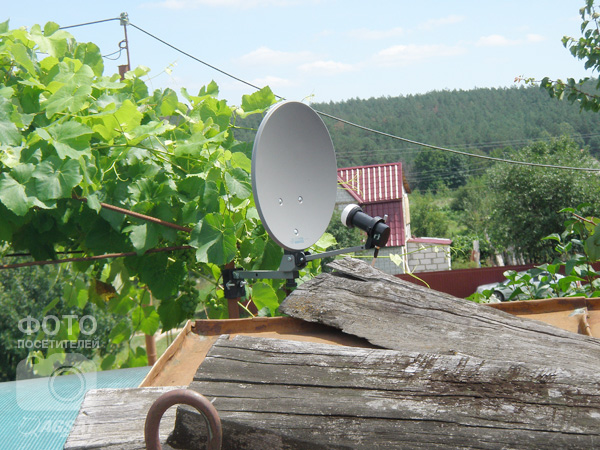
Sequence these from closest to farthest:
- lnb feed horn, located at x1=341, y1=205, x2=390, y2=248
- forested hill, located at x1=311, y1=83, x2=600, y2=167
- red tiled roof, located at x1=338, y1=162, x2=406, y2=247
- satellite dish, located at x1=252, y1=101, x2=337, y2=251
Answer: satellite dish, located at x1=252, y1=101, x2=337, y2=251, lnb feed horn, located at x1=341, y1=205, x2=390, y2=248, red tiled roof, located at x1=338, y1=162, x2=406, y2=247, forested hill, located at x1=311, y1=83, x2=600, y2=167

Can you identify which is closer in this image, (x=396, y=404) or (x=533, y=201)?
(x=396, y=404)

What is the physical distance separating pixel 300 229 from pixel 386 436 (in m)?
1.07

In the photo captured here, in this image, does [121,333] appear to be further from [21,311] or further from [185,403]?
[21,311]

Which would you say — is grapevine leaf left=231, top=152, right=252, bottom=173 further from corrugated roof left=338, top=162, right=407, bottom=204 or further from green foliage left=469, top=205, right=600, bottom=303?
corrugated roof left=338, top=162, right=407, bottom=204

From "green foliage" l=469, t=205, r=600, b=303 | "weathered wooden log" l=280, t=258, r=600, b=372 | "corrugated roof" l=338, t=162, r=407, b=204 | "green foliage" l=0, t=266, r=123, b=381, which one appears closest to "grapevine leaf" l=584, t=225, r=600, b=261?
"green foliage" l=469, t=205, r=600, b=303

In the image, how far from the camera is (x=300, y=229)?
1814 millimetres

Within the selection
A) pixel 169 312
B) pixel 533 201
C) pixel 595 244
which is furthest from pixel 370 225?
pixel 533 201

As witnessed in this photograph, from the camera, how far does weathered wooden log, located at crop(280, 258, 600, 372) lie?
1.07 m

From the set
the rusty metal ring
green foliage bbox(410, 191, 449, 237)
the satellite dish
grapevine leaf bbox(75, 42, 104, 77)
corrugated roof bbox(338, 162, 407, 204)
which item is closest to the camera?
the rusty metal ring

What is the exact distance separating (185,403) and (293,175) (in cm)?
118

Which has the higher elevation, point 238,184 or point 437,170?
point 238,184

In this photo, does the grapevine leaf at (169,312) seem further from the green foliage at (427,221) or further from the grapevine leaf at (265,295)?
the green foliage at (427,221)

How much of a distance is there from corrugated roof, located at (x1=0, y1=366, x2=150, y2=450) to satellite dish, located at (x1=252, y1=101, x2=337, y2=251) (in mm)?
821

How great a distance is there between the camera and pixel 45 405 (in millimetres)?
2055
